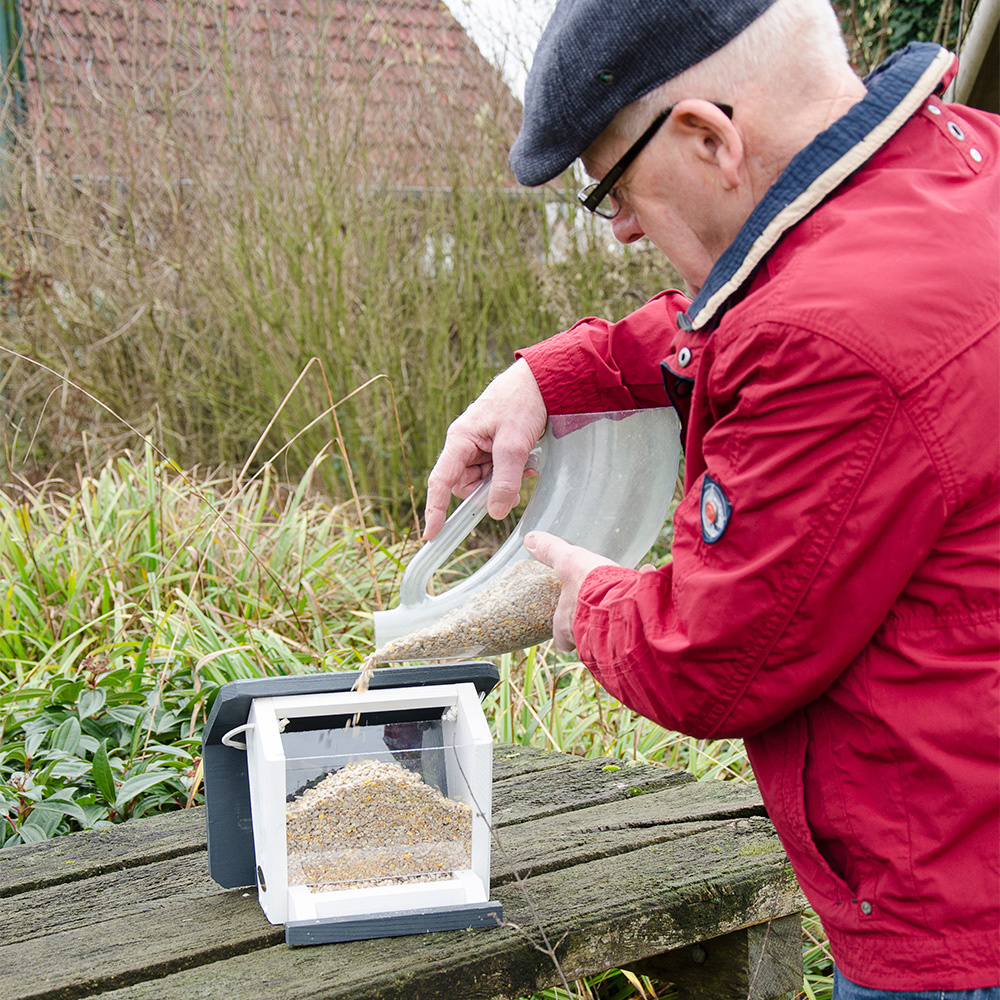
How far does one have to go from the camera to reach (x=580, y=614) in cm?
131

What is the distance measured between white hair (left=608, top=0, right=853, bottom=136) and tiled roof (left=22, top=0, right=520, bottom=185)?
16.5ft

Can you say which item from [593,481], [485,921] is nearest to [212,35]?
[593,481]

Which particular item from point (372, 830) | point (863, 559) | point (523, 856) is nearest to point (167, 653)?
point (523, 856)

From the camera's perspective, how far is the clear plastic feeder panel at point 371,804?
5.26 feet

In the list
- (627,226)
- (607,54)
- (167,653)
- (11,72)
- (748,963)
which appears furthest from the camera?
(11,72)

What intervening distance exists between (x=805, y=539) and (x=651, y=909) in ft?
2.98

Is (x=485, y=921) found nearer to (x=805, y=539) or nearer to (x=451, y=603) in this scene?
(x=451, y=603)

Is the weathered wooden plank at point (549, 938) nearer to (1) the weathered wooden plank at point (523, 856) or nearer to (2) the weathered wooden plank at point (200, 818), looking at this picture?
(1) the weathered wooden plank at point (523, 856)

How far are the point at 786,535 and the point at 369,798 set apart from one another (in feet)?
2.67

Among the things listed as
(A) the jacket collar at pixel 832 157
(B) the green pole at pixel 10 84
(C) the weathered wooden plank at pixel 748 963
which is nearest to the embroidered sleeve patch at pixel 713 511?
(A) the jacket collar at pixel 832 157

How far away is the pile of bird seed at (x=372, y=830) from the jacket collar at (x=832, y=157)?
2.88 ft

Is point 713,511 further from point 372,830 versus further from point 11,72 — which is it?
point 11,72

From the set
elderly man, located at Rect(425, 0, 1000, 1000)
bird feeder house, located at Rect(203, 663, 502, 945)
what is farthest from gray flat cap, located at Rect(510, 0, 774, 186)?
bird feeder house, located at Rect(203, 663, 502, 945)

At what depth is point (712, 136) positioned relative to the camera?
Result: 1.17m
